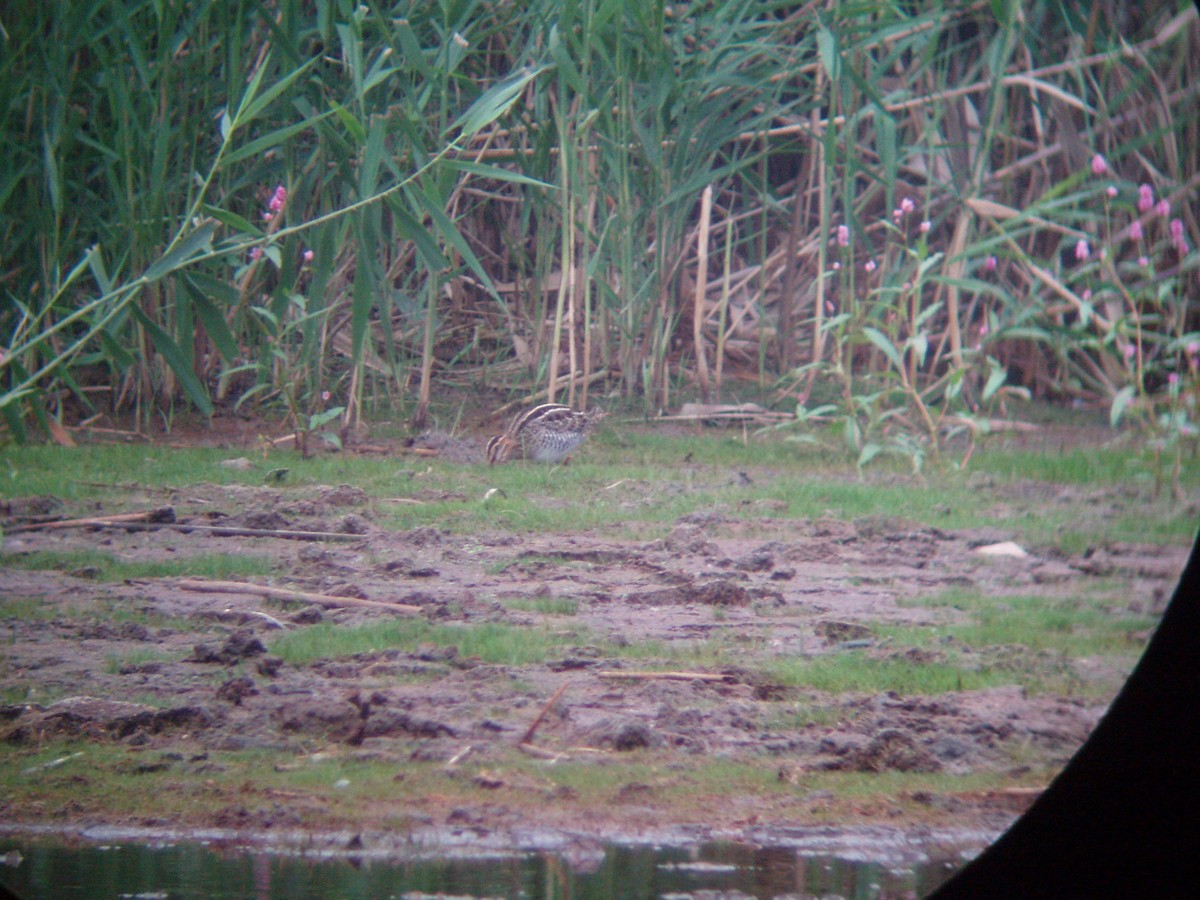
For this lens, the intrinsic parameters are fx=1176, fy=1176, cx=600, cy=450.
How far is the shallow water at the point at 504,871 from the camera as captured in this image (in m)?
1.78

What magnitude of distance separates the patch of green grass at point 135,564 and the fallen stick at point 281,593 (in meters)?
0.08

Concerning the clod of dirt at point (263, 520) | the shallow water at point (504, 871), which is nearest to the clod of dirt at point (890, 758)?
the shallow water at point (504, 871)

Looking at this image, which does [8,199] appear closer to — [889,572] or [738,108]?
[738,108]

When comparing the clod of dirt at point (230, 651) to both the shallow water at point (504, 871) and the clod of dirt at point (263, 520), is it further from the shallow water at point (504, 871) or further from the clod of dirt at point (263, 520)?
the clod of dirt at point (263, 520)

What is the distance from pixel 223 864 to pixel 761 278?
4269 mm

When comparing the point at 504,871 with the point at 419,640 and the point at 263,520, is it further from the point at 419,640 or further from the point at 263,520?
the point at 263,520

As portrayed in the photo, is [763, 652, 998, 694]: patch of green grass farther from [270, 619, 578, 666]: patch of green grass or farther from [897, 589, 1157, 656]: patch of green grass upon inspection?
[270, 619, 578, 666]: patch of green grass

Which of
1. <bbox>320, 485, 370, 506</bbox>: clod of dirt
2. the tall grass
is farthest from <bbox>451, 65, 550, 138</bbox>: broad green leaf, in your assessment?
<bbox>320, 485, 370, 506</bbox>: clod of dirt

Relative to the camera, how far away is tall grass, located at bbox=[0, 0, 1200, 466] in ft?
13.1

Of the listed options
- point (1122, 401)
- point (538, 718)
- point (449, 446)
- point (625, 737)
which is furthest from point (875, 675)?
point (449, 446)

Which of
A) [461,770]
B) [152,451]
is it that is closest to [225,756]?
[461,770]

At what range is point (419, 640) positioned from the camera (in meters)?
2.54

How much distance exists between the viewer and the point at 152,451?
4145 millimetres

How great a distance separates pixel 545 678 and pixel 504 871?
0.64 meters
